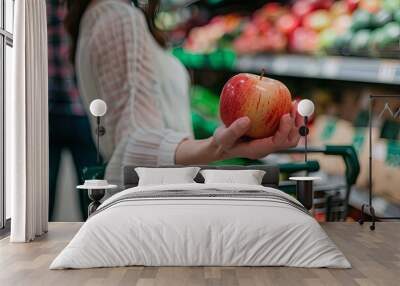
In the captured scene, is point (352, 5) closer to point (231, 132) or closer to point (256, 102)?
point (256, 102)

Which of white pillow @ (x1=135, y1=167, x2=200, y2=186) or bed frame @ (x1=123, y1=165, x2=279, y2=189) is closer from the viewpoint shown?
white pillow @ (x1=135, y1=167, x2=200, y2=186)

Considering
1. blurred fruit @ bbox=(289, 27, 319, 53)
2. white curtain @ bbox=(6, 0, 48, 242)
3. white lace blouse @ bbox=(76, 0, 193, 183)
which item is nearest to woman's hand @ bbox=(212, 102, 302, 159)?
white lace blouse @ bbox=(76, 0, 193, 183)

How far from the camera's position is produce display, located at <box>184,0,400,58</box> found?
22.4 feet

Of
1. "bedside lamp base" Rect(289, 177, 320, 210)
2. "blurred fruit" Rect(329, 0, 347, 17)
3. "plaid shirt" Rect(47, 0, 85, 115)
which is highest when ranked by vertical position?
"blurred fruit" Rect(329, 0, 347, 17)

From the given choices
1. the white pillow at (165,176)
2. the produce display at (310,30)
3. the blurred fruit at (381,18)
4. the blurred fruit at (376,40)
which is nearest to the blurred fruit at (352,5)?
the produce display at (310,30)

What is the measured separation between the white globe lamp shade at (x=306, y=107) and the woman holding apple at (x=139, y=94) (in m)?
0.21

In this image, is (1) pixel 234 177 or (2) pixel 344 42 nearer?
(1) pixel 234 177

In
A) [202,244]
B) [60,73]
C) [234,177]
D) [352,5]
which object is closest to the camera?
[202,244]

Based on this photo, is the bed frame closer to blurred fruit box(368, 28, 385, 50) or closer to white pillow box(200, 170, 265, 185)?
white pillow box(200, 170, 265, 185)

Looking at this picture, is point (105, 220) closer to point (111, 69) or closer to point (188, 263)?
point (188, 263)

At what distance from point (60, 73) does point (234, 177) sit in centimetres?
250

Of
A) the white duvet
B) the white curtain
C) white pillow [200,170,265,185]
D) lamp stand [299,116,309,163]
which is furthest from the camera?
lamp stand [299,116,309,163]

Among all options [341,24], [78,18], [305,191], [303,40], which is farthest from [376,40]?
[78,18]

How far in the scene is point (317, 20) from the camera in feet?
22.7
